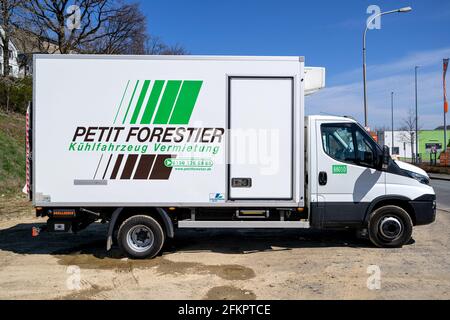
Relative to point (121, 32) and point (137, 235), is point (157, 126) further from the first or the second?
point (121, 32)

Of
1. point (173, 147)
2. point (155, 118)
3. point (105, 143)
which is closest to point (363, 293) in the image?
point (173, 147)

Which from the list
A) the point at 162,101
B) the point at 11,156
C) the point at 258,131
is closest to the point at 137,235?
the point at 162,101

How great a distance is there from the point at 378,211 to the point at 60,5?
108ft

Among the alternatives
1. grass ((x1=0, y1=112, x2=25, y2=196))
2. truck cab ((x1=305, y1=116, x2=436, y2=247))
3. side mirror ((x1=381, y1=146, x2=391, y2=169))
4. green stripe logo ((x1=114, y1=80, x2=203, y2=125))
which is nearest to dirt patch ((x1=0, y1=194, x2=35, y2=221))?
grass ((x1=0, y1=112, x2=25, y2=196))

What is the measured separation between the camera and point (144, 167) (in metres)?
6.89

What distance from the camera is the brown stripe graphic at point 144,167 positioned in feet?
22.6

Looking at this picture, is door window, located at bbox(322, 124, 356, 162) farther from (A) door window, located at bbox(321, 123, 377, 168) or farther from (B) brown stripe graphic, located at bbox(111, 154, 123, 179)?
(B) brown stripe graphic, located at bbox(111, 154, 123, 179)

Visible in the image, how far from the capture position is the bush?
23.4 metres

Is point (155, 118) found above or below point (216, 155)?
above

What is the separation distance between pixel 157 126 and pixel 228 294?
9.43ft

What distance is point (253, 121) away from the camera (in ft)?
22.6
